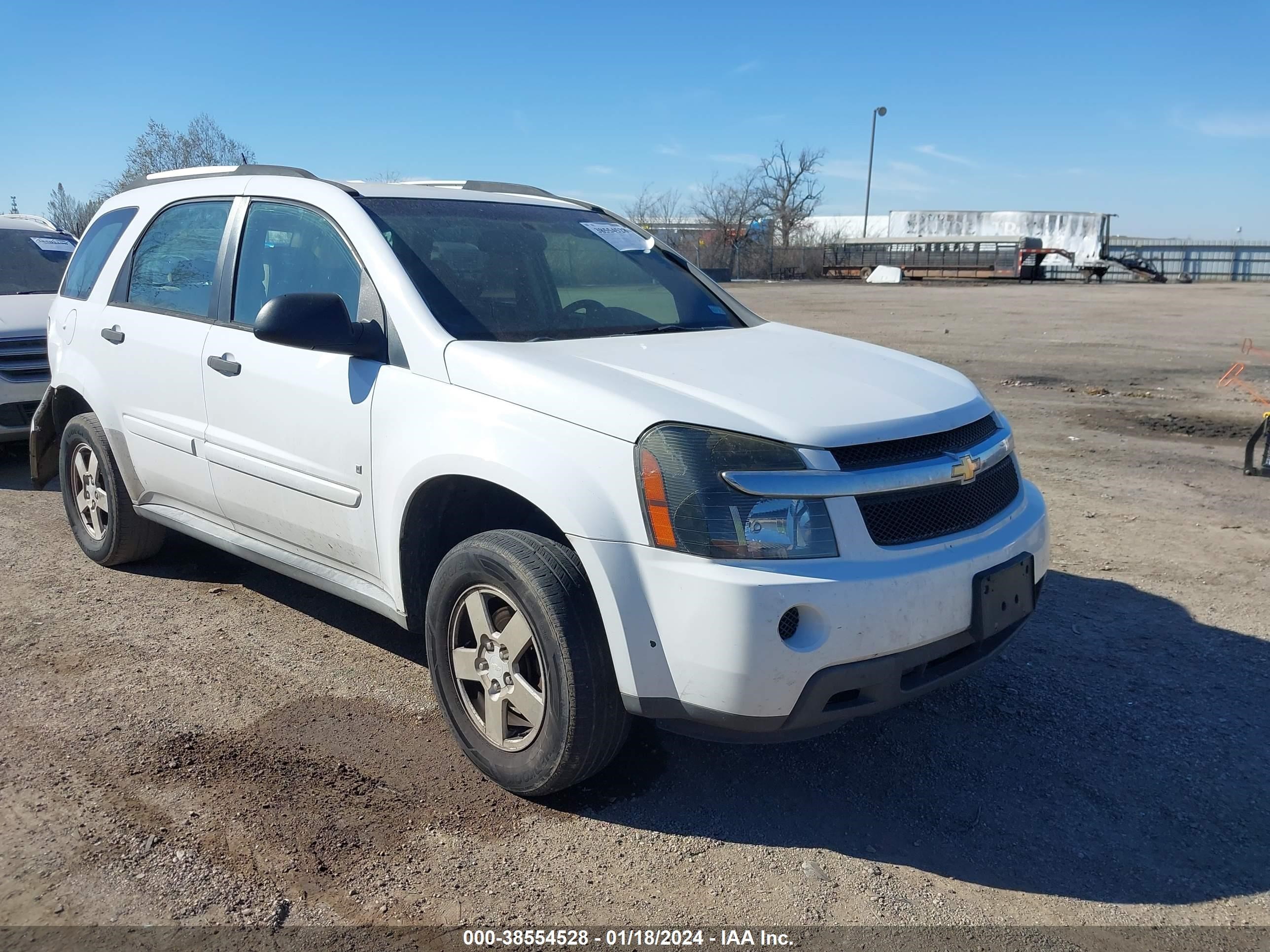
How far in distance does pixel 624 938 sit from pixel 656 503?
110cm

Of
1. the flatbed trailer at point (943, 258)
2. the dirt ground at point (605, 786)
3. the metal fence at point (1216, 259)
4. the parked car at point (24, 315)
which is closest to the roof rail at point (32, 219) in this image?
the parked car at point (24, 315)

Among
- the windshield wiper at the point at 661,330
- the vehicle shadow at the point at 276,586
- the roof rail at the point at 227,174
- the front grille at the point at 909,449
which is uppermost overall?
the roof rail at the point at 227,174

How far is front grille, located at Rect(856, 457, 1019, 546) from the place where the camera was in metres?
2.76

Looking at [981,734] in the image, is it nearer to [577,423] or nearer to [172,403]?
[577,423]

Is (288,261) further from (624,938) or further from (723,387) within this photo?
(624,938)

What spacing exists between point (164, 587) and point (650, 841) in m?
3.24

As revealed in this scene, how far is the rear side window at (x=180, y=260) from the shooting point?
14.2 feet

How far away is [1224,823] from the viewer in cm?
303

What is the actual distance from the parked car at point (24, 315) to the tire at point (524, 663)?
15.9 feet

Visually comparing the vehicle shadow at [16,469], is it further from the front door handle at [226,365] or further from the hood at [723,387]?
the hood at [723,387]

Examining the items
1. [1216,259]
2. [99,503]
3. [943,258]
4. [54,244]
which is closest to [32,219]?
[54,244]

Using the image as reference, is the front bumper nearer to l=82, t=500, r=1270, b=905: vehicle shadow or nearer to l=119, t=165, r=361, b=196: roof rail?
l=82, t=500, r=1270, b=905: vehicle shadow

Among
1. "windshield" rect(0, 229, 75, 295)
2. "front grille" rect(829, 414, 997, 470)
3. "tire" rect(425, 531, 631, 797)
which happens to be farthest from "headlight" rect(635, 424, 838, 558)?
"windshield" rect(0, 229, 75, 295)

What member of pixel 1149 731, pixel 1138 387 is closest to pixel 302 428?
pixel 1149 731
